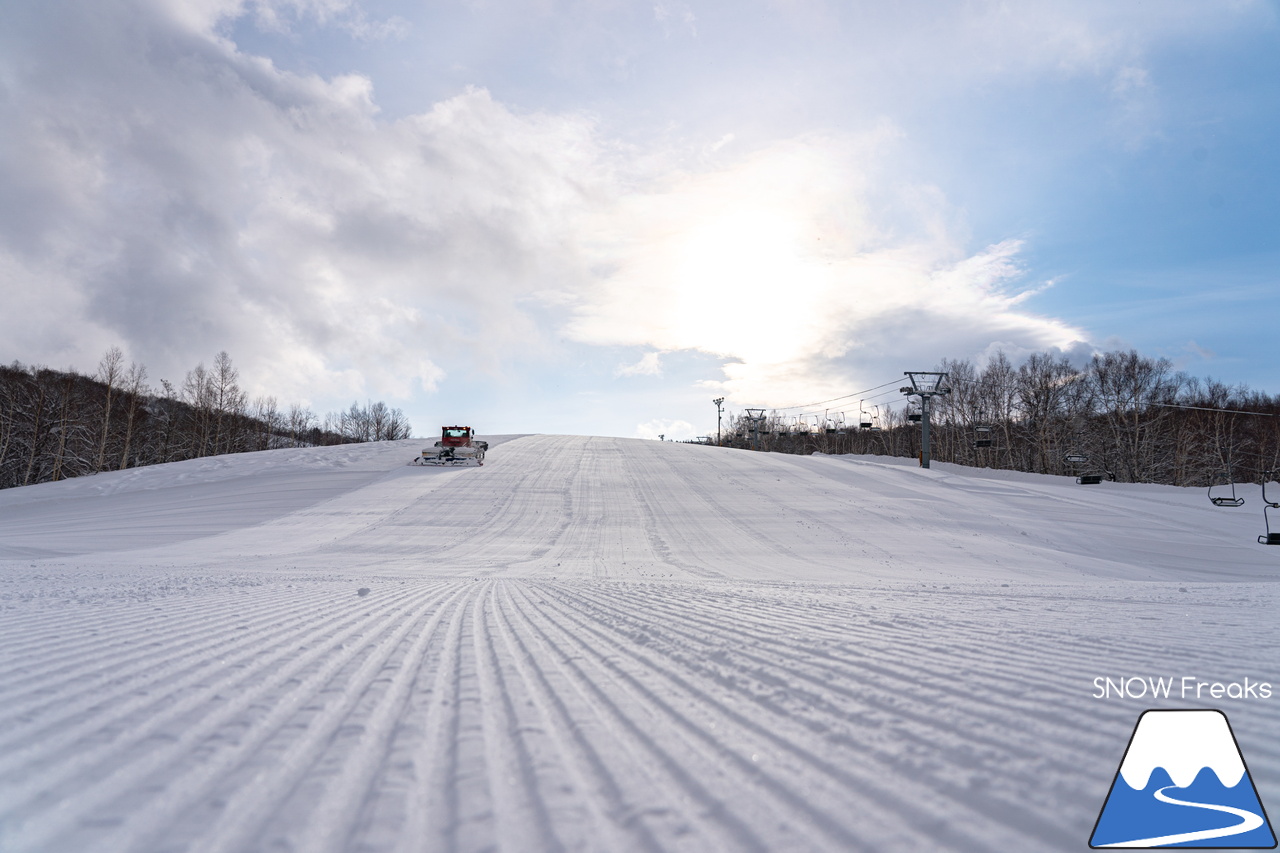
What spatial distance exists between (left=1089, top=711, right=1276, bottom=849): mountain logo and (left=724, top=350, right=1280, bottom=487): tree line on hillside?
132 feet

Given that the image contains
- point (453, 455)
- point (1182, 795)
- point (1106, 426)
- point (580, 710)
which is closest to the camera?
point (1182, 795)

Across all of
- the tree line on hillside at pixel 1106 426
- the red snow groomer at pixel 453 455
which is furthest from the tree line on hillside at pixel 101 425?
the tree line on hillside at pixel 1106 426

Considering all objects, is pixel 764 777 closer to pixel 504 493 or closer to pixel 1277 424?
pixel 504 493

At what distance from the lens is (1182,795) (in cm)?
179

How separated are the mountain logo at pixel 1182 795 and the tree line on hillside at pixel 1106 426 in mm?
40240

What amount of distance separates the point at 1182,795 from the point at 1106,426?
6365 centimetres

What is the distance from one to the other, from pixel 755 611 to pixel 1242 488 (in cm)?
3658

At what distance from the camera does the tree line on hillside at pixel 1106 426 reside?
153ft

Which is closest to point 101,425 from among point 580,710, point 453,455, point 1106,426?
point 453,455

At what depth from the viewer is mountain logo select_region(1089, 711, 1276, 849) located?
1.65 m

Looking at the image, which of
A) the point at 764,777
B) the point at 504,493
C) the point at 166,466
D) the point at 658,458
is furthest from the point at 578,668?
the point at 166,466

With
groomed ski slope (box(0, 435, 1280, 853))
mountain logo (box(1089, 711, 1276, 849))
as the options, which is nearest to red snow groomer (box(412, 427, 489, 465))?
groomed ski slope (box(0, 435, 1280, 853))

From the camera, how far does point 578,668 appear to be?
3098 millimetres

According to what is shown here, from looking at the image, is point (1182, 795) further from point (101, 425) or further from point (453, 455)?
point (101, 425)
